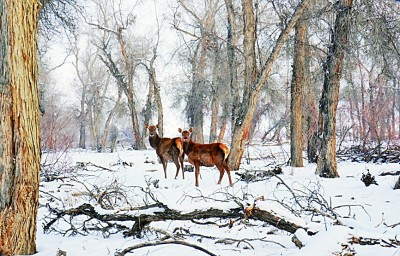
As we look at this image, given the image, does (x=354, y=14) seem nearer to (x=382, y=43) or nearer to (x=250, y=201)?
(x=382, y=43)

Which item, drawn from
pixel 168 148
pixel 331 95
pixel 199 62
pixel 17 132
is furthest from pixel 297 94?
pixel 199 62

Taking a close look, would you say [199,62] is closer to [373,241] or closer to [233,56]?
[233,56]

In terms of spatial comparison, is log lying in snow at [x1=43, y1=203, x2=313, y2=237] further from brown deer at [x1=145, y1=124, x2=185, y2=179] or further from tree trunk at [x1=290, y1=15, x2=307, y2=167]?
tree trunk at [x1=290, y1=15, x2=307, y2=167]

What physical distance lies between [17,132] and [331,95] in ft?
28.5

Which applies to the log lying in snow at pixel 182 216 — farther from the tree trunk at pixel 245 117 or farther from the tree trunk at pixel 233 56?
the tree trunk at pixel 233 56

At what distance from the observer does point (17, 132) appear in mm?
3348

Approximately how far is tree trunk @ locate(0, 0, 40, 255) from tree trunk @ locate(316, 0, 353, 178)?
829cm

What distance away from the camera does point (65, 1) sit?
11.4 meters

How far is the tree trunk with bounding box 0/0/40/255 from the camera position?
3.28 metres

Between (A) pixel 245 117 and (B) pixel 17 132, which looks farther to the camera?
(A) pixel 245 117

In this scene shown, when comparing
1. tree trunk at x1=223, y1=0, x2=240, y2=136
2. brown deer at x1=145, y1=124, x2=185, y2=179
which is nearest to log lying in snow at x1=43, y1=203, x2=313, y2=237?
brown deer at x1=145, y1=124, x2=185, y2=179

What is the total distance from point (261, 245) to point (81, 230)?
6.53 ft

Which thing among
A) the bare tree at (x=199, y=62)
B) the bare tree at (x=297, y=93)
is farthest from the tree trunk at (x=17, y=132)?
the bare tree at (x=199, y=62)

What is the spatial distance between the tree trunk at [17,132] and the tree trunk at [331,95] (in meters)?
8.29
